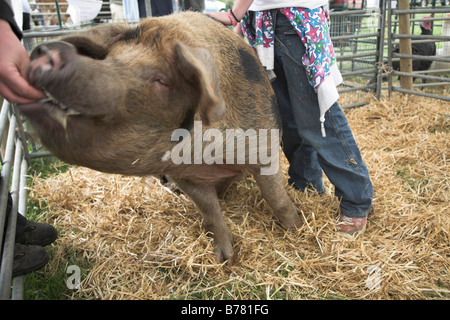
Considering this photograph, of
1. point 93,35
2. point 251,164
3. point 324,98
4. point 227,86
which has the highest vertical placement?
point 93,35

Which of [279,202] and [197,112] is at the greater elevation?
[197,112]

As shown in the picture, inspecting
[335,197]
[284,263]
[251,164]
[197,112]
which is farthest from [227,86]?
[335,197]

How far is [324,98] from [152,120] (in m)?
1.27

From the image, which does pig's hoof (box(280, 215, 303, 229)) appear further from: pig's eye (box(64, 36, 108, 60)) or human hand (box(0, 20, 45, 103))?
human hand (box(0, 20, 45, 103))

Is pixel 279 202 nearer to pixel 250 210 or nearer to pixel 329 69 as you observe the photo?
pixel 250 210

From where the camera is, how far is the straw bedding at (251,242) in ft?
7.78

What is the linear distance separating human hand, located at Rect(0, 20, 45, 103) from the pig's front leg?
50.4 inches

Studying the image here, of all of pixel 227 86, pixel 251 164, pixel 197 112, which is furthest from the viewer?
pixel 251 164

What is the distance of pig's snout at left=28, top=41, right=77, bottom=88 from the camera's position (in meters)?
1.35

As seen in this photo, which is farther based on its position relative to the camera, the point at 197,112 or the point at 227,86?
the point at 227,86

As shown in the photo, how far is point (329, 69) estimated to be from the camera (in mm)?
2543

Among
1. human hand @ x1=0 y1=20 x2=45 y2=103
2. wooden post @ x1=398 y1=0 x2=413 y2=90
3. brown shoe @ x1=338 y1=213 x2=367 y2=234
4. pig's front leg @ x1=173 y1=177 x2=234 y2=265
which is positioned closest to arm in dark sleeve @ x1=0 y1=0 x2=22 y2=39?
human hand @ x1=0 y1=20 x2=45 y2=103

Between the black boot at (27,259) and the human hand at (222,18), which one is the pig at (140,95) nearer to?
the human hand at (222,18)

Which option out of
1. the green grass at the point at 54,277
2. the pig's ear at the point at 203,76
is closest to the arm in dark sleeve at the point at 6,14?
the pig's ear at the point at 203,76
